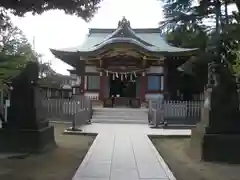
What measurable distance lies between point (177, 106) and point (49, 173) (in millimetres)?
13500

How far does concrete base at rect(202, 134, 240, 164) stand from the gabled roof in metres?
16.6

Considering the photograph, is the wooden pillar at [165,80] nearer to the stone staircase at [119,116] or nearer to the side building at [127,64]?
the side building at [127,64]

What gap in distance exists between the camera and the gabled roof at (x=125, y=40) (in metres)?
25.7

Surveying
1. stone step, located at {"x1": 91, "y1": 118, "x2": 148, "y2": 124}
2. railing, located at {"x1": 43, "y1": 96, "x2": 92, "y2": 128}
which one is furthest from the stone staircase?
railing, located at {"x1": 43, "y1": 96, "x2": 92, "y2": 128}

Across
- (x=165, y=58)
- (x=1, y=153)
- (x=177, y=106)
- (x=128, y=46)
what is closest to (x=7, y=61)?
(x=1, y=153)

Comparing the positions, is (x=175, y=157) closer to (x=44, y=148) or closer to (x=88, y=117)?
(x=44, y=148)

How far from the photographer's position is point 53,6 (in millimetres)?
7504

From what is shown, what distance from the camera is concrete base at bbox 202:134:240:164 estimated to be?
9.24 meters

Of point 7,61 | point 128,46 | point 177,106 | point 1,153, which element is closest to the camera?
point 1,153

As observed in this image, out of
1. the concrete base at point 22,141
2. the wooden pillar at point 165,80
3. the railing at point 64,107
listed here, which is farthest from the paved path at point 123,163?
the wooden pillar at point 165,80

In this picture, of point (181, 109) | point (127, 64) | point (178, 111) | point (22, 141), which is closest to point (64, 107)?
point (178, 111)

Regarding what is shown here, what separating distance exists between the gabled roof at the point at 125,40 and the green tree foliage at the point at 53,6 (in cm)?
1758

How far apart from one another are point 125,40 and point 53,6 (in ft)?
59.1

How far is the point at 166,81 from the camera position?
27.2 m
